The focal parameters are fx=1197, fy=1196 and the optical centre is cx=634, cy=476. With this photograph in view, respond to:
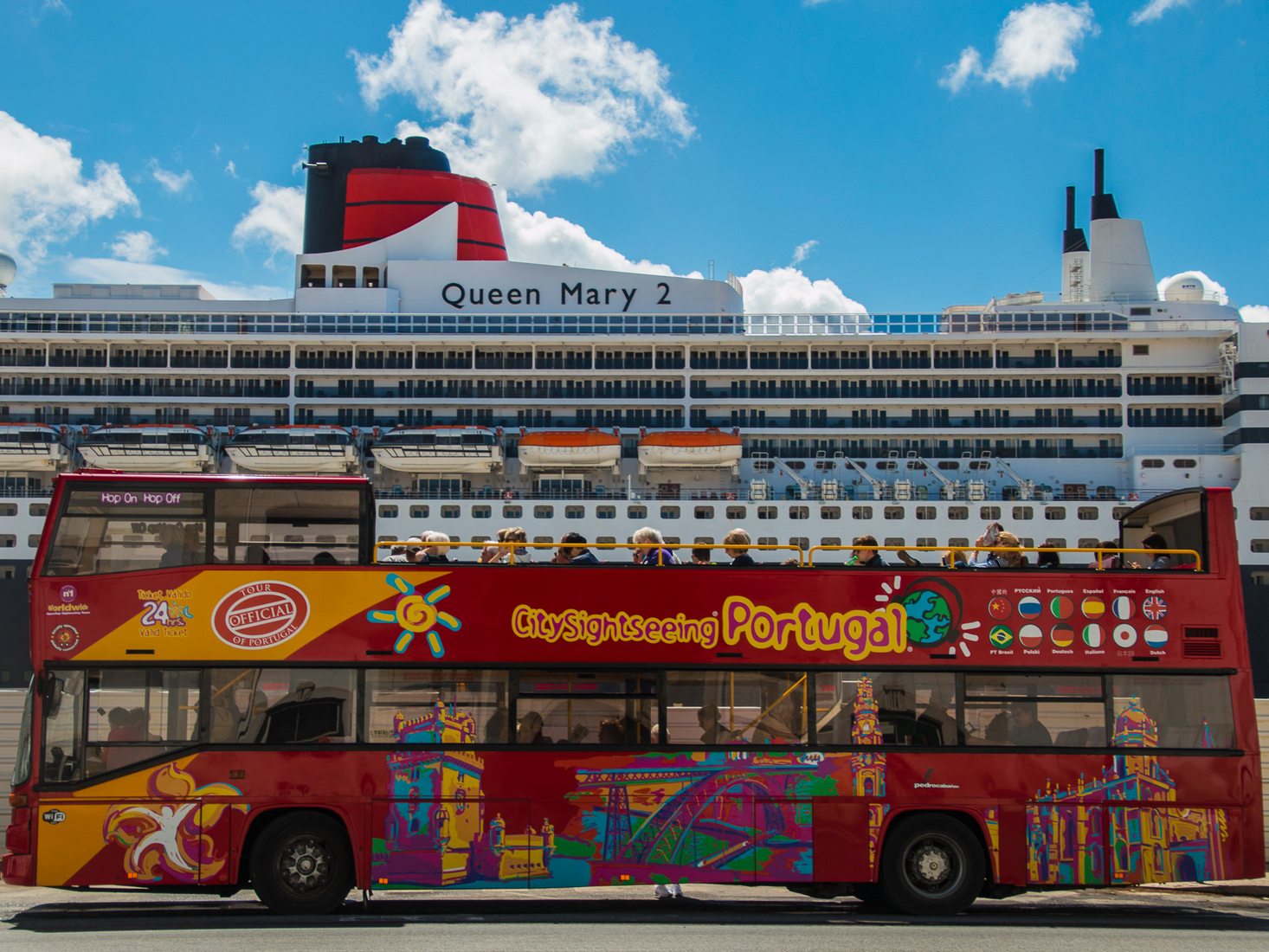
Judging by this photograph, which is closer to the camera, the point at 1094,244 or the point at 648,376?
the point at 648,376

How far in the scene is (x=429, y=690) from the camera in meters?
10.2

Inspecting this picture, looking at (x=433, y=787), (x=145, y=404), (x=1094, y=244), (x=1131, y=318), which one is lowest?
(x=433, y=787)

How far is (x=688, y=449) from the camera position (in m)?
34.7

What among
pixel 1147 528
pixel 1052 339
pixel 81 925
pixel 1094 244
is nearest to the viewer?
pixel 81 925

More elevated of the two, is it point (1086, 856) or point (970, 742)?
point (970, 742)

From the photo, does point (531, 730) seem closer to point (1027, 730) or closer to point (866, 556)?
point (866, 556)

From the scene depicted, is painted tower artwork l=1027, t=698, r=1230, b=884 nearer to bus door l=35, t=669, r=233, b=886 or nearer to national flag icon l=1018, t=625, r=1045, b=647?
national flag icon l=1018, t=625, r=1045, b=647

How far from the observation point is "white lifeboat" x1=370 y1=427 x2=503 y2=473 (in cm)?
3444

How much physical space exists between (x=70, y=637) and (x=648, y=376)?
2804 cm

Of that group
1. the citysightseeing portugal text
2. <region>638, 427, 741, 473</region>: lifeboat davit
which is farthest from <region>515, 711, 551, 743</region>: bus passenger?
<region>638, 427, 741, 473</region>: lifeboat davit

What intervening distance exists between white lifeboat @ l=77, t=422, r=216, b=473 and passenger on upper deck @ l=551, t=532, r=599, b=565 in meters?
26.7

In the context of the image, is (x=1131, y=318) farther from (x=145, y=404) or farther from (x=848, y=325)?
(x=145, y=404)

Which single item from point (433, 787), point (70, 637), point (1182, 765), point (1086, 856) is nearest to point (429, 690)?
point (433, 787)

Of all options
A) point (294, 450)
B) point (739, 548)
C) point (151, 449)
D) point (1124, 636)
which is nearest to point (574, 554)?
point (739, 548)
